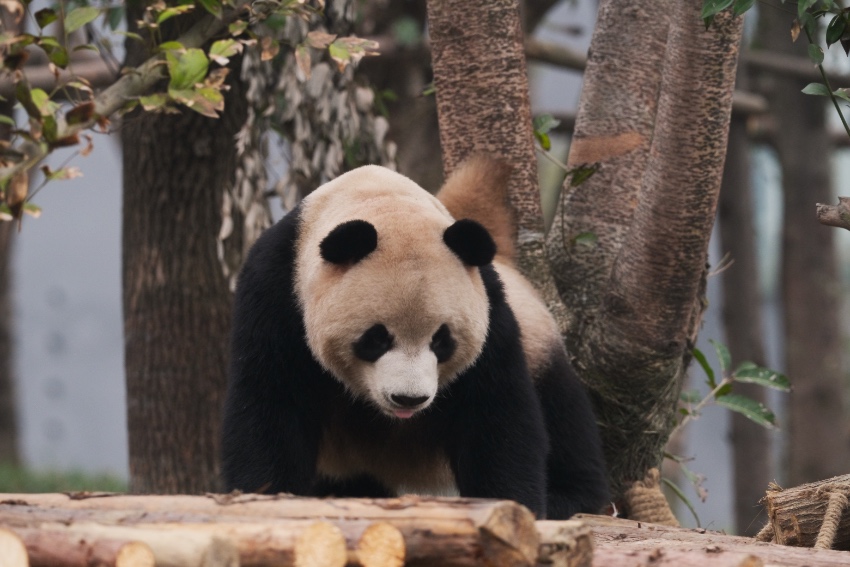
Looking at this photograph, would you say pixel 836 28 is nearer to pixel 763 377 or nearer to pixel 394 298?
pixel 394 298

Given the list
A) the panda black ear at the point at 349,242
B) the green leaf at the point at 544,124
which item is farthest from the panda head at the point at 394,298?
the green leaf at the point at 544,124

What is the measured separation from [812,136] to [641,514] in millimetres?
5799

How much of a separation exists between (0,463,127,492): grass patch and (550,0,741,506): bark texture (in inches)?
193

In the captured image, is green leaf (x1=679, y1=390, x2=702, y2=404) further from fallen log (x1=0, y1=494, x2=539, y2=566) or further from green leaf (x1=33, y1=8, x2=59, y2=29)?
green leaf (x1=33, y1=8, x2=59, y2=29)

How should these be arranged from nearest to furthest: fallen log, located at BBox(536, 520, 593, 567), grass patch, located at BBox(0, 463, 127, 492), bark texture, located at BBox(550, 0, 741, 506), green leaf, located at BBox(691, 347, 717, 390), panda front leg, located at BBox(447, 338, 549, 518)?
fallen log, located at BBox(536, 520, 593, 567), panda front leg, located at BBox(447, 338, 549, 518), bark texture, located at BBox(550, 0, 741, 506), green leaf, located at BBox(691, 347, 717, 390), grass patch, located at BBox(0, 463, 127, 492)

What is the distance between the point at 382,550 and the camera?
2.06m

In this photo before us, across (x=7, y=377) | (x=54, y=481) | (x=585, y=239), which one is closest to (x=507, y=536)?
(x=585, y=239)

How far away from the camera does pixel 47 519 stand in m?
2.15

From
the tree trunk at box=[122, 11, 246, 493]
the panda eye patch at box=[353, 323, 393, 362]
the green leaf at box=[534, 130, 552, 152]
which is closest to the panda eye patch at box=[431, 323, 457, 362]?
the panda eye patch at box=[353, 323, 393, 362]

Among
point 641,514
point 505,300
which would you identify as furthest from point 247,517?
point 641,514

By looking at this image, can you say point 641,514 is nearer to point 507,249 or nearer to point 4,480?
point 507,249

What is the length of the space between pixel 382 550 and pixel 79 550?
57 cm

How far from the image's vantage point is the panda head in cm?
283

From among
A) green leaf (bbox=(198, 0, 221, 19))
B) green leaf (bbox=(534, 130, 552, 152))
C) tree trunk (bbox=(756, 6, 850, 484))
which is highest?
green leaf (bbox=(198, 0, 221, 19))
